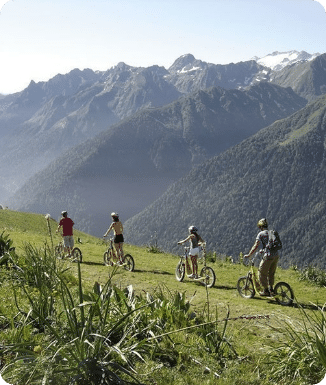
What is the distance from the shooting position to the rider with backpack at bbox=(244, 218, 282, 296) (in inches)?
501

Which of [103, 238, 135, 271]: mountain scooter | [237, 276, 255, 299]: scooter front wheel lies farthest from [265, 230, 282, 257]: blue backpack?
[103, 238, 135, 271]: mountain scooter

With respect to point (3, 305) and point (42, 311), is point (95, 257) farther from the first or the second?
point (42, 311)

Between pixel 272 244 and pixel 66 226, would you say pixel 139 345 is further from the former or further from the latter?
pixel 66 226

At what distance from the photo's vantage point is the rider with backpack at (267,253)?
12734mm

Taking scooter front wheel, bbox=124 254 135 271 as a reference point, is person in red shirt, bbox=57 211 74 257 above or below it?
above

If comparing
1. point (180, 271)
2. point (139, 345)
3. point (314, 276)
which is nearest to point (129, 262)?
point (180, 271)

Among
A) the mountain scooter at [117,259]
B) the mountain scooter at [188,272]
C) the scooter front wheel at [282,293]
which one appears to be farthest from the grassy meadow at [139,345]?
the mountain scooter at [117,259]

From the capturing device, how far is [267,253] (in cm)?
1278

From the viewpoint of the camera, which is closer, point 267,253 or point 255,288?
point 267,253

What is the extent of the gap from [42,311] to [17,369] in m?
2.02

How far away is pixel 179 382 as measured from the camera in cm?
530

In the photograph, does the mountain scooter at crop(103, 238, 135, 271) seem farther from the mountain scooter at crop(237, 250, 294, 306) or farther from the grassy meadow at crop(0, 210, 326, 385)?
the grassy meadow at crop(0, 210, 326, 385)

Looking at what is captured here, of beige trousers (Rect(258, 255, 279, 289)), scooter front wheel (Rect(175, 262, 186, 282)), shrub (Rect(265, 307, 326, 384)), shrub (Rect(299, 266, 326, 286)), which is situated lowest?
shrub (Rect(299, 266, 326, 286))

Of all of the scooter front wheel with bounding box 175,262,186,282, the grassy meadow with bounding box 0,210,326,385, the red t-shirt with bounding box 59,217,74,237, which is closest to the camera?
the grassy meadow with bounding box 0,210,326,385
